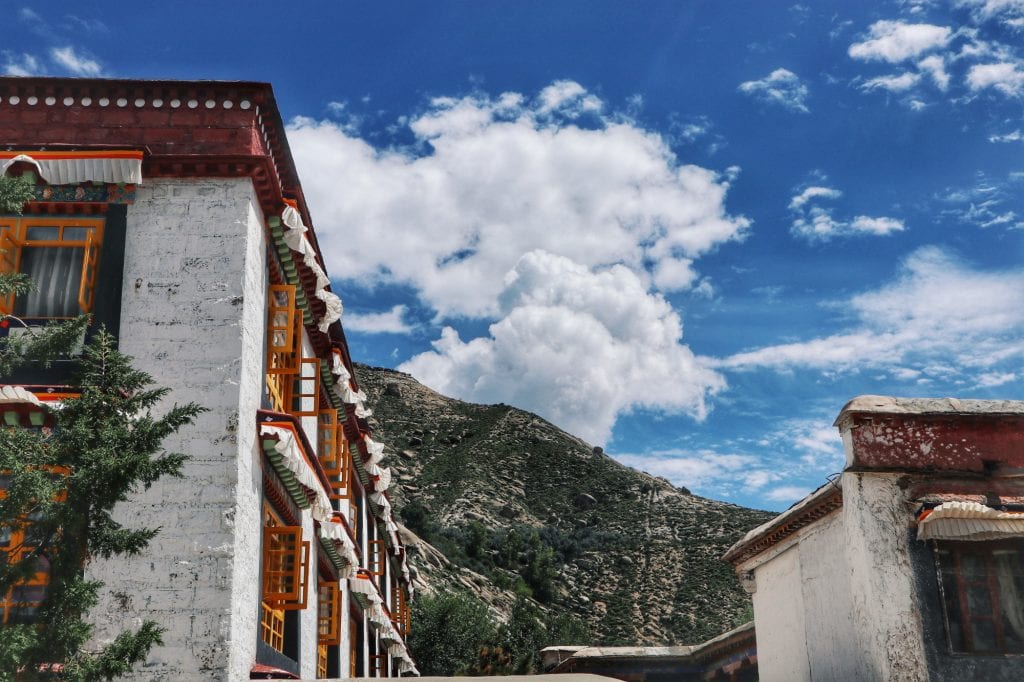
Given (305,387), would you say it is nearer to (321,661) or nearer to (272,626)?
(272,626)

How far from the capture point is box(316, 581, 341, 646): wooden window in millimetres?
17844

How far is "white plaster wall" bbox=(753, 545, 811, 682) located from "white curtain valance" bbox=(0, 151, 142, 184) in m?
11.6

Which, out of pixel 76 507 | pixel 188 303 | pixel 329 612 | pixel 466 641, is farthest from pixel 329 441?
pixel 466 641

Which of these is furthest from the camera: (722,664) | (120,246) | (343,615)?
(722,664)

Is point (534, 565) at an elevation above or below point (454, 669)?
above

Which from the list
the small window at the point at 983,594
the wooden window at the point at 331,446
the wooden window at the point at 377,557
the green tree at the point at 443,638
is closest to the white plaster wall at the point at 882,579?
the small window at the point at 983,594

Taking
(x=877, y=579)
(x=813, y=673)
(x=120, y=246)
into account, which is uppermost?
(x=120, y=246)

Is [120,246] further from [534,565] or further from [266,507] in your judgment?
[534,565]

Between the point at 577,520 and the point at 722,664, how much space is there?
44081 mm

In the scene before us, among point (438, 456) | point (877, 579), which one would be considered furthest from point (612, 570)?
point (877, 579)

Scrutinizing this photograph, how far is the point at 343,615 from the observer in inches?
805

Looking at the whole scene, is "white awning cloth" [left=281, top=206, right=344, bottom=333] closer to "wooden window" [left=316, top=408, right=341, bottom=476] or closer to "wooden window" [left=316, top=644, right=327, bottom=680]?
"wooden window" [left=316, top=408, right=341, bottom=476]

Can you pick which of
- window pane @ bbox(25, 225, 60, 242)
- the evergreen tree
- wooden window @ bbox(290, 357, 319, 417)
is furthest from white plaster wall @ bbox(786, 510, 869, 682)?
window pane @ bbox(25, 225, 60, 242)

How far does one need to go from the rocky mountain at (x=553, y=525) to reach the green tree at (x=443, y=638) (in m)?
7.91
